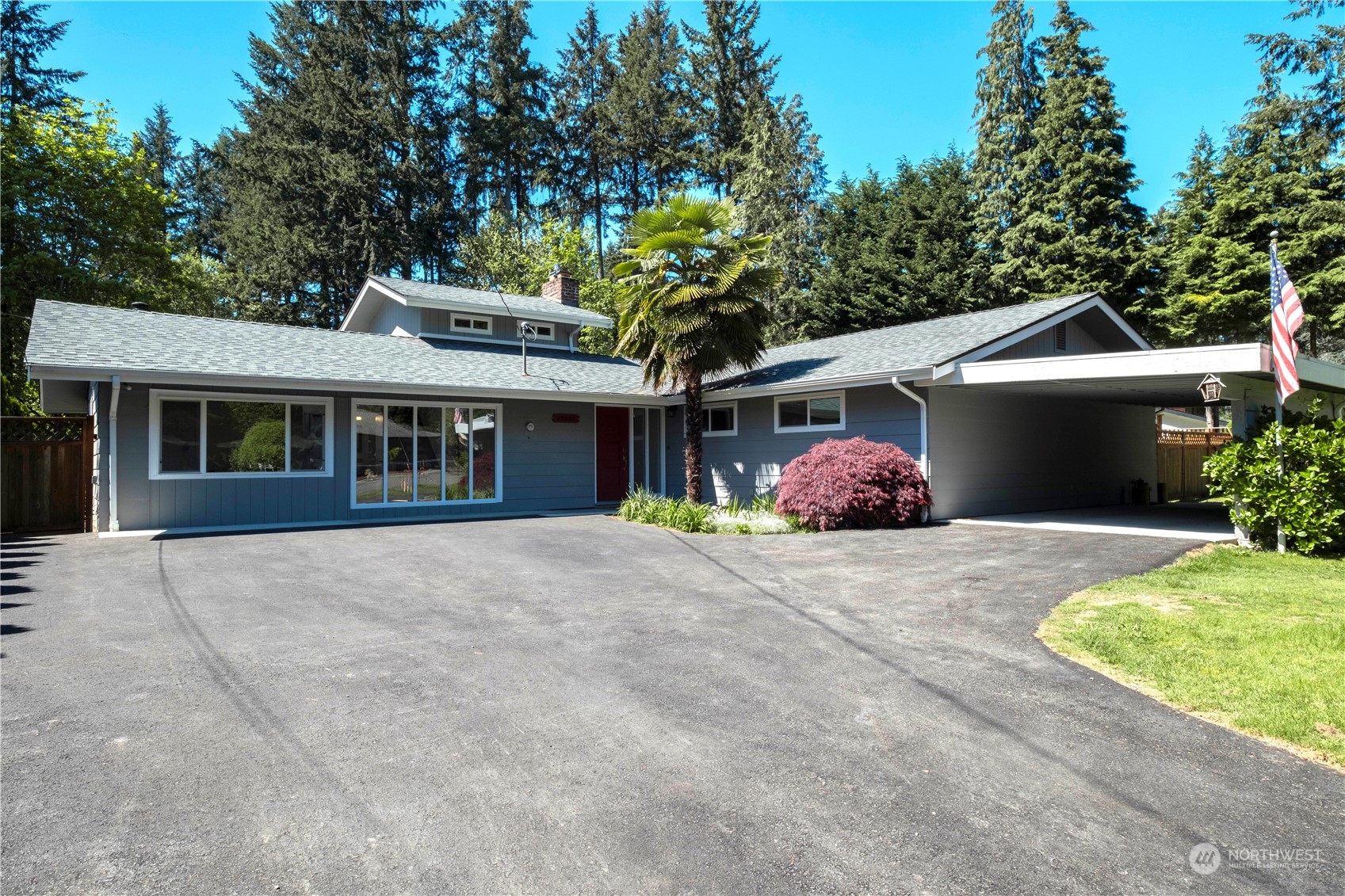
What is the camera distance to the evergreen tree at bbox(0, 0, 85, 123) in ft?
77.5

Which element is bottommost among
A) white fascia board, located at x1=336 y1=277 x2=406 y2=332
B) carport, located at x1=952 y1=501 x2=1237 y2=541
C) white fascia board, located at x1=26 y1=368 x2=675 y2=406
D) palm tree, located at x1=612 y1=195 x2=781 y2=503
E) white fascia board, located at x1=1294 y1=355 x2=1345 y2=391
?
carport, located at x1=952 y1=501 x2=1237 y2=541

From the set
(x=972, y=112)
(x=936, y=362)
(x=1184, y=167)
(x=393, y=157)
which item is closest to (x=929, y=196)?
(x=972, y=112)

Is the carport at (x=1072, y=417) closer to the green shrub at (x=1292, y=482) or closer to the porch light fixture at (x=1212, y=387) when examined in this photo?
the porch light fixture at (x=1212, y=387)

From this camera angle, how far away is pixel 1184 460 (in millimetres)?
20859

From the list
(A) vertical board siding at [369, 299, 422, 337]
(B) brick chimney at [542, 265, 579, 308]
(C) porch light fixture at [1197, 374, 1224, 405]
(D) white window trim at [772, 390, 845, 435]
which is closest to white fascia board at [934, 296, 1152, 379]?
(D) white window trim at [772, 390, 845, 435]

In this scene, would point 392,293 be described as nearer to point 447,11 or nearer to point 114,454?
point 114,454

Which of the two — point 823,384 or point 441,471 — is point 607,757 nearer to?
point 823,384

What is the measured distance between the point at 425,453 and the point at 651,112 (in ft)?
81.4

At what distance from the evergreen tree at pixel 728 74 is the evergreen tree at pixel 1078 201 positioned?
12.1m

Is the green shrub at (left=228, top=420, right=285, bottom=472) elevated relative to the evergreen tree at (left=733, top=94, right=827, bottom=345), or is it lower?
lower

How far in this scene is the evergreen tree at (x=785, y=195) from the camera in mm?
29391

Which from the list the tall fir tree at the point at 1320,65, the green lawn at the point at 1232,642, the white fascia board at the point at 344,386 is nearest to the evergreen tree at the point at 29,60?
the white fascia board at the point at 344,386

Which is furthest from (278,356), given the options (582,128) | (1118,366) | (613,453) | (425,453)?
(582,128)

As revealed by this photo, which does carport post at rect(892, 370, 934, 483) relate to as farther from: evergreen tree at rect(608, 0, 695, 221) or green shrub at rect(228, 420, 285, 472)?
evergreen tree at rect(608, 0, 695, 221)
